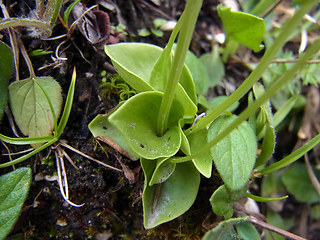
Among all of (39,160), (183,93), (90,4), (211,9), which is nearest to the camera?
(183,93)

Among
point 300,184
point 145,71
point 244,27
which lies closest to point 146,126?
point 145,71

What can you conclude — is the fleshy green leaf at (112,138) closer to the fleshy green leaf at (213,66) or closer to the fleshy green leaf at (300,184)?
the fleshy green leaf at (213,66)

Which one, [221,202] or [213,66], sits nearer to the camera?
[221,202]

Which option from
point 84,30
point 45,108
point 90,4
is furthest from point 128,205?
point 90,4

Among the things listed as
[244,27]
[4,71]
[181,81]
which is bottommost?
[4,71]

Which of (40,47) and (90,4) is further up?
(90,4)

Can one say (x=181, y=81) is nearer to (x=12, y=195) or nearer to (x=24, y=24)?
(x=24, y=24)

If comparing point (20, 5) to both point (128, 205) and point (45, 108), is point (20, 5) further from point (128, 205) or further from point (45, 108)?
point (128, 205)
